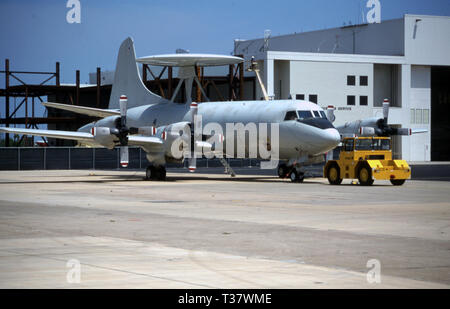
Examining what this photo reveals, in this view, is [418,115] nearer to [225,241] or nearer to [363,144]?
[363,144]

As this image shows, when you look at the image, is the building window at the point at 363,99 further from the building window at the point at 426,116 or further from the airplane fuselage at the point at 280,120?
the airplane fuselage at the point at 280,120

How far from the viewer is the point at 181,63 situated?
150 feet

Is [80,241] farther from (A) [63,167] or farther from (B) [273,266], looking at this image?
(A) [63,167]

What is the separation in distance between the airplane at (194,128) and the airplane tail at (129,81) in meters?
0.83

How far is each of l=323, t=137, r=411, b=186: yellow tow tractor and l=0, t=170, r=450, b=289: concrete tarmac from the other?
23.5ft

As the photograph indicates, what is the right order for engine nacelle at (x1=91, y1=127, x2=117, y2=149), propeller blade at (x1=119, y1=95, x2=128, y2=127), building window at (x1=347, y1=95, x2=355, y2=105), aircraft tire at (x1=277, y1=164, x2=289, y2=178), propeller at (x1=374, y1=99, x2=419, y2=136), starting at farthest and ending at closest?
building window at (x1=347, y1=95, x2=355, y2=105) < propeller at (x1=374, y1=99, x2=419, y2=136) < aircraft tire at (x1=277, y1=164, x2=289, y2=178) < propeller blade at (x1=119, y1=95, x2=128, y2=127) < engine nacelle at (x1=91, y1=127, x2=117, y2=149)

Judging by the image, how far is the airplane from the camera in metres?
37.0

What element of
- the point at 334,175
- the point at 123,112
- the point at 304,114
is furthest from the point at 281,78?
the point at 334,175

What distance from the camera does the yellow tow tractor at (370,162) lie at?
1355 inches

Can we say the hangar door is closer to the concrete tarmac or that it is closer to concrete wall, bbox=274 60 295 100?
concrete wall, bbox=274 60 295 100

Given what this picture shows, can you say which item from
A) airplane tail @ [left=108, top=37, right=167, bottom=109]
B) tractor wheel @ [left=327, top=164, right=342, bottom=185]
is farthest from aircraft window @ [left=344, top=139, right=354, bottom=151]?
airplane tail @ [left=108, top=37, right=167, bottom=109]

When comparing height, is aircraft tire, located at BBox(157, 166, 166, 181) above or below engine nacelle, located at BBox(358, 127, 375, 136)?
below

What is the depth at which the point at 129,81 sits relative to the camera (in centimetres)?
4884

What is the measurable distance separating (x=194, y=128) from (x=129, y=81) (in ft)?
37.6
